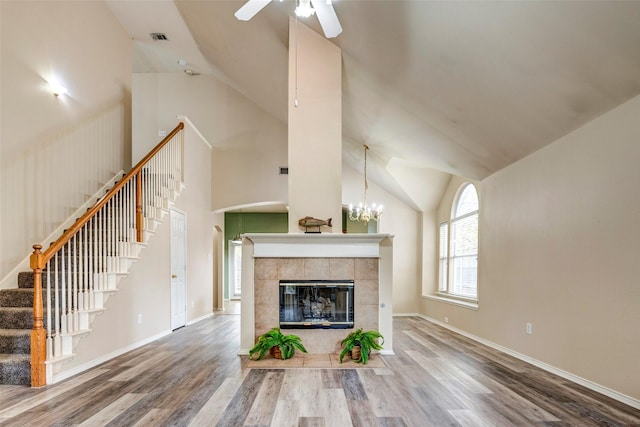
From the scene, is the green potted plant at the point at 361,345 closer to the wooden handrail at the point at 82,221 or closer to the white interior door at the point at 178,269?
the wooden handrail at the point at 82,221

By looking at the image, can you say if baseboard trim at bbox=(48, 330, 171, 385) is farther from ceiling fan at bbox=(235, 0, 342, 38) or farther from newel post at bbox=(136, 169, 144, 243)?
ceiling fan at bbox=(235, 0, 342, 38)

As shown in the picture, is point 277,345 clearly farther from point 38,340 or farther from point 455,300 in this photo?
point 455,300

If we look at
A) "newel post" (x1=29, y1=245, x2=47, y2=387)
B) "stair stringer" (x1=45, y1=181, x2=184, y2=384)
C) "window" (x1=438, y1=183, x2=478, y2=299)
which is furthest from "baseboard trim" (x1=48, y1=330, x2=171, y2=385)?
"window" (x1=438, y1=183, x2=478, y2=299)

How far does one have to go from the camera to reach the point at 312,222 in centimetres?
436

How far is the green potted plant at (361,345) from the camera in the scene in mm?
4012

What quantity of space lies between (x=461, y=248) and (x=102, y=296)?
18.1 ft

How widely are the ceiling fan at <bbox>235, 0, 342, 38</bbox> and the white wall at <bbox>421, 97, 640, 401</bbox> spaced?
8.20 feet

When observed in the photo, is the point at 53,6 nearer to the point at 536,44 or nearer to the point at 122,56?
the point at 122,56

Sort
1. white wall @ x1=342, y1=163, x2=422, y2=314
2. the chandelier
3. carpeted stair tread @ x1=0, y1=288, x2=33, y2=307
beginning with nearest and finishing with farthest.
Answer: carpeted stair tread @ x1=0, y1=288, x2=33, y2=307 < the chandelier < white wall @ x1=342, y1=163, x2=422, y2=314

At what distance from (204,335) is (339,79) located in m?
4.33

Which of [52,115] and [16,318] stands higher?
[52,115]

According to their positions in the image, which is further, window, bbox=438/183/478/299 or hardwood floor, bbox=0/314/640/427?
window, bbox=438/183/478/299

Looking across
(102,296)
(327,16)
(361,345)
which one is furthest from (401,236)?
(102,296)

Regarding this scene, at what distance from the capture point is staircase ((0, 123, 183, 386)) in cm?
324
